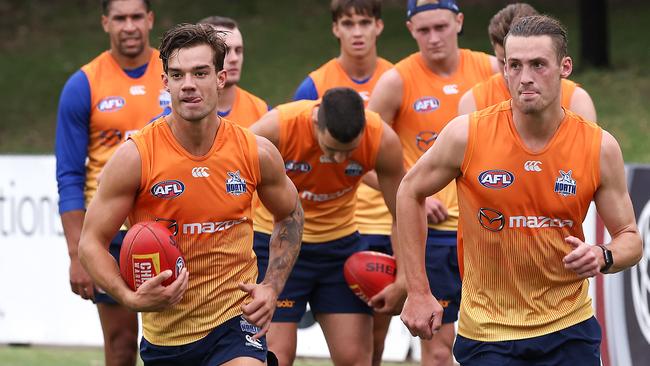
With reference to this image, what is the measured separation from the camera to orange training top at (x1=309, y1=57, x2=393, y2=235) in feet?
29.2

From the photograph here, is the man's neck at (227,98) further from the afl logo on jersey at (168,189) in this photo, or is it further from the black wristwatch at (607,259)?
the black wristwatch at (607,259)

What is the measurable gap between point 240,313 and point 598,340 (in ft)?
5.91

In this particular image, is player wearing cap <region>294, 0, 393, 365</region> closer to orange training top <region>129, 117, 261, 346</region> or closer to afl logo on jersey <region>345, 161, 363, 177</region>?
afl logo on jersey <region>345, 161, 363, 177</region>

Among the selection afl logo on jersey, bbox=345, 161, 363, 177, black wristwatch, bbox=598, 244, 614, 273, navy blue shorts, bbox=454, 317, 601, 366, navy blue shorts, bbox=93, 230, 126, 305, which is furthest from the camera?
navy blue shorts, bbox=93, 230, 126, 305

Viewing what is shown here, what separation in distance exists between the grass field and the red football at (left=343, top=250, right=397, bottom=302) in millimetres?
11350

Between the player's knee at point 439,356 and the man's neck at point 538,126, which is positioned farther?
the player's knee at point 439,356

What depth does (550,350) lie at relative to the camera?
18.9ft

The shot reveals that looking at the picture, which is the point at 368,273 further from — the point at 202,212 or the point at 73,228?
the point at 73,228

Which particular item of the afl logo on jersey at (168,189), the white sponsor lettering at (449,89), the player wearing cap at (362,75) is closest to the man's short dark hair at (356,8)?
the player wearing cap at (362,75)

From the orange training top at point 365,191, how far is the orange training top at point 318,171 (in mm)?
779

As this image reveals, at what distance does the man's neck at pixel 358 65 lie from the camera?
9.12 metres

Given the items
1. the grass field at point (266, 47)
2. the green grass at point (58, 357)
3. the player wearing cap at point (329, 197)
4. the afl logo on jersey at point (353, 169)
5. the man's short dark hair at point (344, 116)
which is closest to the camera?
the man's short dark hair at point (344, 116)

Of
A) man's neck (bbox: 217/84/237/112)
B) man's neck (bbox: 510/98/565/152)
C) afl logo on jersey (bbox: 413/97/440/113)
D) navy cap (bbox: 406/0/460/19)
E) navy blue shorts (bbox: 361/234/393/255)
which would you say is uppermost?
navy cap (bbox: 406/0/460/19)

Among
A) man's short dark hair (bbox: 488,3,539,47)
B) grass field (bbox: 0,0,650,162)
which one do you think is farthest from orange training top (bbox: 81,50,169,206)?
grass field (bbox: 0,0,650,162)
